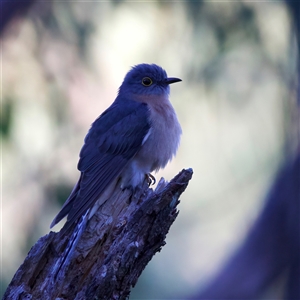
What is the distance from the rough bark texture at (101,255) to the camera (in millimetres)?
3904

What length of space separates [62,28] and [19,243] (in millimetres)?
3650

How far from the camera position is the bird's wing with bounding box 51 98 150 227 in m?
5.09

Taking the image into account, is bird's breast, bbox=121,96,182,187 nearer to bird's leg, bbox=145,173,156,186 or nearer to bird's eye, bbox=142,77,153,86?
bird's leg, bbox=145,173,156,186

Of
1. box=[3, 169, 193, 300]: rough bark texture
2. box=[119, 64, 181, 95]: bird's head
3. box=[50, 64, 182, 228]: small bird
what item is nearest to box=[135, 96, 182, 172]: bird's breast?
box=[50, 64, 182, 228]: small bird

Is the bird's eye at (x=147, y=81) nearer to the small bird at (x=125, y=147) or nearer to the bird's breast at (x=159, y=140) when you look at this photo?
the small bird at (x=125, y=147)

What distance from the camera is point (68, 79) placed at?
8.67m

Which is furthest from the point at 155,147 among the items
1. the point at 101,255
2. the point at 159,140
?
the point at 101,255

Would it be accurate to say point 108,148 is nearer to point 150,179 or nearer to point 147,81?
point 150,179

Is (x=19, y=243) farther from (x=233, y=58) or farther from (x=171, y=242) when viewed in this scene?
(x=233, y=58)

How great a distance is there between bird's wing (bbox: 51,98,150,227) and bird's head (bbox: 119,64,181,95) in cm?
41

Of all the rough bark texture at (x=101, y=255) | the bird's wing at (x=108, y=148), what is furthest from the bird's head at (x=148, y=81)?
the rough bark texture at (x=101, y=255)

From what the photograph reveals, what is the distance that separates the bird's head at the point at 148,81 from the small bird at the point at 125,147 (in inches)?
7.4

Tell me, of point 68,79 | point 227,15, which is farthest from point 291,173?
point 68,79

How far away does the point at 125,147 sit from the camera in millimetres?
5648
